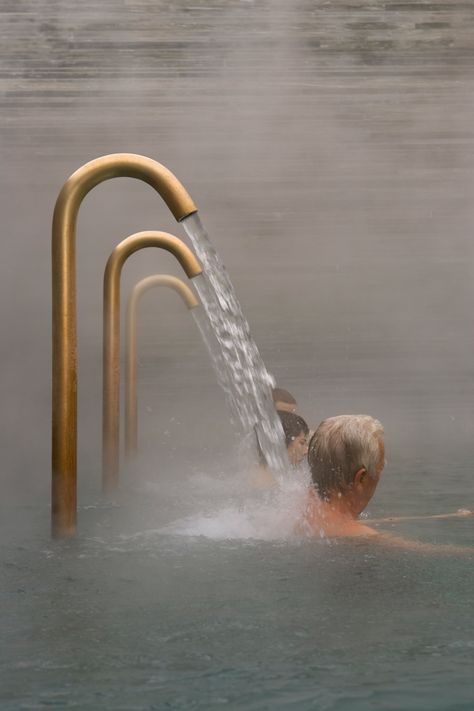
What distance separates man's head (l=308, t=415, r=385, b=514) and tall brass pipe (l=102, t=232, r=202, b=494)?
4.23ft

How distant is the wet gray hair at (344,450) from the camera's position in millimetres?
1768

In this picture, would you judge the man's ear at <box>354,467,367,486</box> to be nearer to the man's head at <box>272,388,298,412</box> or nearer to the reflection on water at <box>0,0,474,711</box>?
the man's head at <box>272,388,298,412</box>

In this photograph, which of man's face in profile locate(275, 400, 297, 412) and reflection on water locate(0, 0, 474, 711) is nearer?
man's face in profile locate(275, 400, 297, 412)

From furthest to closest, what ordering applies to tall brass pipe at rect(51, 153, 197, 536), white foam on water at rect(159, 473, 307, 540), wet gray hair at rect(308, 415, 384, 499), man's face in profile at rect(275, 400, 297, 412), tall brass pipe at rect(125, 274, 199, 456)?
tall brass pipe at rect(125, 274, 199, 456) → man's face in profile at rect(275, 400, 297, 412) → white foam on water at rect(159, 473, 307, 540) → tall brass pipe at rect(51, 153, 197, 536) → wet gray hair at rect(308, 415, 384, 499)

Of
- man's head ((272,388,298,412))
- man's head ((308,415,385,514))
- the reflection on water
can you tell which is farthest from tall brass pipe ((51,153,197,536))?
the reflection on water

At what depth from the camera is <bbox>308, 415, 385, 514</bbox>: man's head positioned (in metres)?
1.77

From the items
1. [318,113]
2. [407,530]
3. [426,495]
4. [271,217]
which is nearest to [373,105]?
[318,113]

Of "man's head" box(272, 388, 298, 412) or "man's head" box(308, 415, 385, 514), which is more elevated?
"man's head" box(308, 415, 385, 514)

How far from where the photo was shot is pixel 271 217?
6.98 meters

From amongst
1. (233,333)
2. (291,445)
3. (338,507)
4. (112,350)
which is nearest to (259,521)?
(338,507)

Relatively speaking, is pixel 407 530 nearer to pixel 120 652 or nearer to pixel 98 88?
pixel 120 652

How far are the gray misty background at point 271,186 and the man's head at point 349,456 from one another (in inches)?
189

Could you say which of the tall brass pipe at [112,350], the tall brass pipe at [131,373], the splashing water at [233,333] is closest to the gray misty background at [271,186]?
the tall brass pipe at [131,373]

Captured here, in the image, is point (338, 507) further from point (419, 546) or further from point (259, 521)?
point (259, 521)
